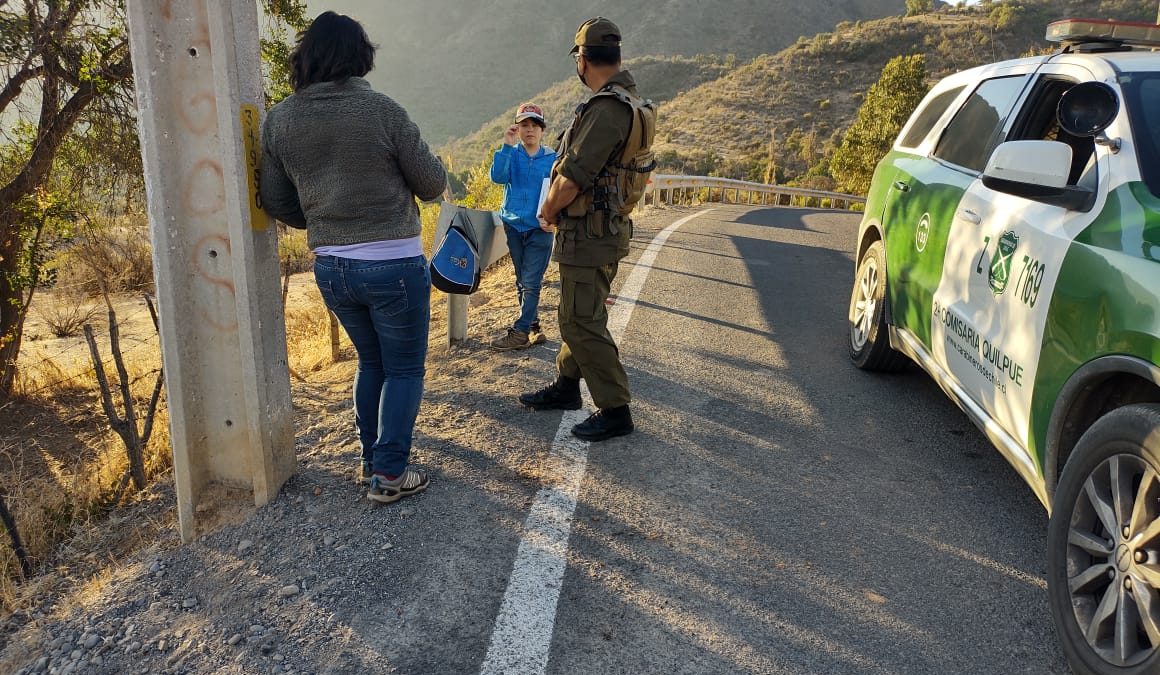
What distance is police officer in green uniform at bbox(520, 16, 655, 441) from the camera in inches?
142

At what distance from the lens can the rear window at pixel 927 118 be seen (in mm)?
4913

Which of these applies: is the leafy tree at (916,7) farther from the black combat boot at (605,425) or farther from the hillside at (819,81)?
the black combat boot at (605,425)

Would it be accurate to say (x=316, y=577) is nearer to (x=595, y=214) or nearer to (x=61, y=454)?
(x=595, y=214)

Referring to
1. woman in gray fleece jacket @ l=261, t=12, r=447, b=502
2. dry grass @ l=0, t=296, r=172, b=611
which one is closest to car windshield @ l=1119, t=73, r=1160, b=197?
woman in gray fleece jacket @ l=261, t=12, r=447, b=502

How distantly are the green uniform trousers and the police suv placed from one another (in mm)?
1675

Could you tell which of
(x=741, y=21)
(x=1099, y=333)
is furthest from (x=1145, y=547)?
(x=741, y=21)

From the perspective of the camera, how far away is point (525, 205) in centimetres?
565

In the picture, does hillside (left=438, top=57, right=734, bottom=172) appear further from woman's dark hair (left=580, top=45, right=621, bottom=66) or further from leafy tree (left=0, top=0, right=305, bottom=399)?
woman's dark hair (left=580, top=45, right=621, bottom=66)

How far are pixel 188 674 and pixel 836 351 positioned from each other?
15.5 ft

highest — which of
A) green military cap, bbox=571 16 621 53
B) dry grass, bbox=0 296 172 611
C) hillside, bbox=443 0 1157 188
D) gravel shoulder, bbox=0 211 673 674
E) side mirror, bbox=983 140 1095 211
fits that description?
hillside, bbox=443 0 1157 188

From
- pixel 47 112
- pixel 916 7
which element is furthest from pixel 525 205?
pixel 916 7

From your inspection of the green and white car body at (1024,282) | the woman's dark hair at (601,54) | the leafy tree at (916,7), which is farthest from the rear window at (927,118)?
the leafy tree at (916,7)

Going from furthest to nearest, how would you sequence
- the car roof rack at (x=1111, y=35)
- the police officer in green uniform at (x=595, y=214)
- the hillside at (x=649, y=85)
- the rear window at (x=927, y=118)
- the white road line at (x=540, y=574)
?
the hillside at (x=649, y=85) < the rear window at (x=927, y=118) < the car roof rack at (x=1111, y=35) < the police officer in green uniform at (x=595, y=214) < the white road line at (x=540, y=574)

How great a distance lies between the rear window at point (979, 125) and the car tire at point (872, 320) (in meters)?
0.78
